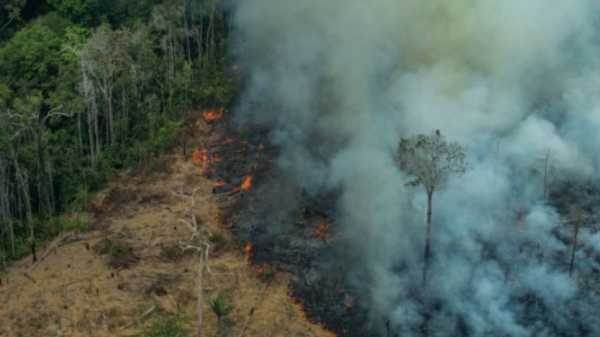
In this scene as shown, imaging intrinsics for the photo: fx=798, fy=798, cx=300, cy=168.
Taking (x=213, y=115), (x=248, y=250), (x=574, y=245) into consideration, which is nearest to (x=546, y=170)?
(x=574, y=245)

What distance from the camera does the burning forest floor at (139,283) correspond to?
31.1 meters

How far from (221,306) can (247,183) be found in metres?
11.6

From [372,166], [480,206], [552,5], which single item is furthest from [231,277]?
[552,5]

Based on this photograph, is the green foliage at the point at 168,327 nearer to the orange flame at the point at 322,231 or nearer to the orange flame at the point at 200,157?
the orange flame at the point at 322,231

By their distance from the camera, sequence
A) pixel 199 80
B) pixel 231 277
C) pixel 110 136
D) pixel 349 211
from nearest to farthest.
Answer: pixel 231 277 < pixel 349 211 < pixel 110 136 < pixel 199 80

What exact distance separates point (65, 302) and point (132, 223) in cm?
664

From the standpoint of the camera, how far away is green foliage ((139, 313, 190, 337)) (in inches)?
1181

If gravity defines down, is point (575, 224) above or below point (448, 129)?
below

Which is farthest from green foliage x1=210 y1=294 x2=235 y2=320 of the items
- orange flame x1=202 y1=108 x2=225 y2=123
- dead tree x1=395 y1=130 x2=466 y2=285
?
orange flame x1=202 y1=108 x2=225 y2=123

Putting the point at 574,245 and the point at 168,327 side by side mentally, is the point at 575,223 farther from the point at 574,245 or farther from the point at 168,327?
the point at 168,327

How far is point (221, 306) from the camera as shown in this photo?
3067cm

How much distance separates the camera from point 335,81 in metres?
47.2

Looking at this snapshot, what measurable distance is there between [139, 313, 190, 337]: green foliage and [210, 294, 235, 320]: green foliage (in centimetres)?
131

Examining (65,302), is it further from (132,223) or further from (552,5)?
(552,5)
